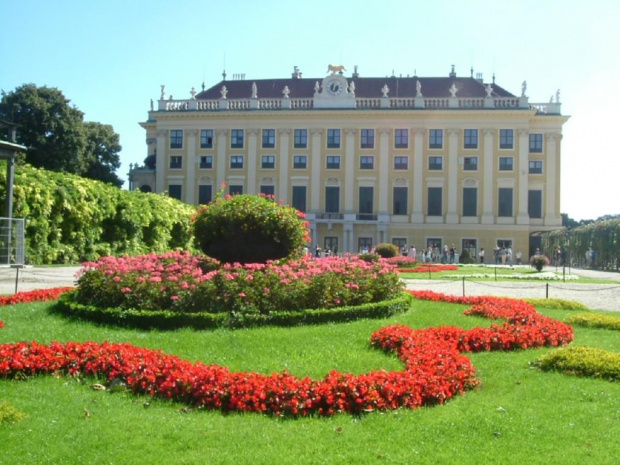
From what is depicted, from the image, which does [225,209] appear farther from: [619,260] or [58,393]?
[619,260]

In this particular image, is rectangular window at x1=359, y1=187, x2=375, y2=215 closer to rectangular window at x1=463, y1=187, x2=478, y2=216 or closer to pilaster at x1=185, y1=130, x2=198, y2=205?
Answer: rectangular window at x1=463, y1=187, x2=478, y2=216

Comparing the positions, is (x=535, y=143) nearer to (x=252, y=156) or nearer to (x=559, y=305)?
(x=252, y=156)

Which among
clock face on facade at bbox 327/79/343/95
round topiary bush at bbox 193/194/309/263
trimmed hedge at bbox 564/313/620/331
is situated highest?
clock face on facade at bbox 327/79/343/95

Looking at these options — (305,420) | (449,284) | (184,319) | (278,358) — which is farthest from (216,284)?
(449,284)

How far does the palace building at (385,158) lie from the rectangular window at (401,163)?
9 centimetres

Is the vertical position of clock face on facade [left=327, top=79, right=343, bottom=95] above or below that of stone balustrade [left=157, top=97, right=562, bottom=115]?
above

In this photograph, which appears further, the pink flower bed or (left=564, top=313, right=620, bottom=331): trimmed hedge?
(left=564, top=313, right=620, bottom=331): trimmed hedge

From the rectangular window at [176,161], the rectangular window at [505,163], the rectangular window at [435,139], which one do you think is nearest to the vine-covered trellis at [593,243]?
the rectangular window at [505,163]

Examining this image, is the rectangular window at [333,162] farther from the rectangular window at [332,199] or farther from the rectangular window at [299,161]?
the rectangular window at [299,161]

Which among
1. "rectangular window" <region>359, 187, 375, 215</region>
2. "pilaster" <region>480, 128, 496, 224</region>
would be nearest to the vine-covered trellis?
"pilaster" <region>480, 128, 496, 224</region>

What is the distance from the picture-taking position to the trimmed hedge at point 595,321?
12817 millimetres

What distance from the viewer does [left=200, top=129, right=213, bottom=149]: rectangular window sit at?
60.2 metres

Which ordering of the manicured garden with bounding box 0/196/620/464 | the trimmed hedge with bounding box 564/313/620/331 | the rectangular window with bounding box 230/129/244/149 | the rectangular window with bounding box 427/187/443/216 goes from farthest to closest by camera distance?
the rectangular window with bounding box 230/129/244/149, the rectangular window with bounding box 427/187/443/216, the trimmed hedge with bounding box 564/313/620/331, the manicured garden with bounding box 0/196/620/464

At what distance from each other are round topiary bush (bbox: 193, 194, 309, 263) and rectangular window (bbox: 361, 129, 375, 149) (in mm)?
42997
